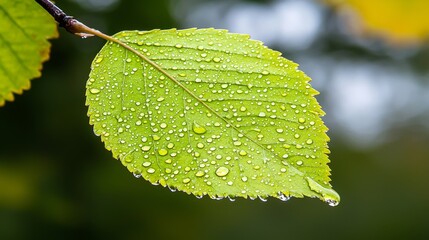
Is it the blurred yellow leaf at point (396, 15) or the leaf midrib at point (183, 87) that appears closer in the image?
the leaf midrib at point (183, 87)

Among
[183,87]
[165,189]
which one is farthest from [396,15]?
[165,189]

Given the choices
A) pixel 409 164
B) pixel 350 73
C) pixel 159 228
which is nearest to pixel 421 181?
pixel 409 164

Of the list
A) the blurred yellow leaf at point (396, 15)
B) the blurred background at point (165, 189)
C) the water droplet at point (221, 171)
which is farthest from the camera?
the blurred background at point (165, 189)

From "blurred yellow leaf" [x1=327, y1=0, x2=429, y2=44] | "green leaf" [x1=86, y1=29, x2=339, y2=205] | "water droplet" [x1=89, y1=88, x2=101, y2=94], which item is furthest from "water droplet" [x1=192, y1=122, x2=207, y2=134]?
"blurred yellow leaf" [x1=327, y1=0, x2=429, y2=44]

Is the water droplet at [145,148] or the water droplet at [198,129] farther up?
the water droplet at [198,129]

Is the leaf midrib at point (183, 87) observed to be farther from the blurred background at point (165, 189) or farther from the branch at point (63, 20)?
the blurred background at point (165, 189)

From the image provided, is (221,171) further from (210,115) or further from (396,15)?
(396,15)

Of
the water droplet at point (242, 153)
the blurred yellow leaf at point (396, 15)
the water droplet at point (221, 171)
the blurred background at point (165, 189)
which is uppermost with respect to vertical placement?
the water droplet at point (242, 153)

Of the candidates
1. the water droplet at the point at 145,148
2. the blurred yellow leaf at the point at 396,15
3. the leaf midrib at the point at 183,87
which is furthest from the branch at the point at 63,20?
the blurred yellow leaf at the point at 396,15
